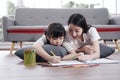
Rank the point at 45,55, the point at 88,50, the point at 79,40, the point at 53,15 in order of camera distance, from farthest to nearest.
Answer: the point at 53,15 < the point at 79,40 < the point at 88,50 < the point at 45,55

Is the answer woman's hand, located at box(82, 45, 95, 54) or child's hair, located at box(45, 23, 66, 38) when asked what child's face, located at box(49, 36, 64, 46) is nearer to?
child's hair, located at box(45, 23, 66, 38)

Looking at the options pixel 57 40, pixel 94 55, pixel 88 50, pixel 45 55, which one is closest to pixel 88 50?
pixel 88 50

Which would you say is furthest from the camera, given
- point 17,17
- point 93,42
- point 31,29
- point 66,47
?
point 17,17

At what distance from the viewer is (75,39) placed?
1587mm

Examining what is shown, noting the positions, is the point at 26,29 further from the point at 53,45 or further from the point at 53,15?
the point at 53,45

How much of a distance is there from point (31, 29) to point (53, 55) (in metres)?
1.99

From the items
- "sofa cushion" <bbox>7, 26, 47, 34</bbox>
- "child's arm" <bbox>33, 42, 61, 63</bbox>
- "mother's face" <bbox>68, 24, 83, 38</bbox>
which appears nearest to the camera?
"child's arm" <bbox>33, 42, 61, 63</bbox>

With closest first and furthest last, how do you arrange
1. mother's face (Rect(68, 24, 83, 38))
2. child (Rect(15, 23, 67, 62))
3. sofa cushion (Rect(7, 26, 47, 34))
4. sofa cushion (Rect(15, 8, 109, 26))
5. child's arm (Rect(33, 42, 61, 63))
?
child's arm (Rect(33, 42, 61, 63)), child (Rect(15, 23, 67, 62)), mother's face (Rect(68, 24, 83, 38)), sofa cushion (Rect(7, 26, 47, 34)), sofa cushion (Rect(15, 8, 109, 26))

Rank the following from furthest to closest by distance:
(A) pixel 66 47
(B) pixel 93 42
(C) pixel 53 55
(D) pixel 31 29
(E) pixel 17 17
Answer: (E) pixel 17 17 < (D) pixel 31 29 < (B) pixel 93 42 < (A) pixel 66 47 < (C) pixel 53 55

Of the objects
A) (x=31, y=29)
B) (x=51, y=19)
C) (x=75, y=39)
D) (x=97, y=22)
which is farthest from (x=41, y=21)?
(x=75, y=39)

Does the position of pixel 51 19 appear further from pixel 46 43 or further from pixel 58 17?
pixel 46 43

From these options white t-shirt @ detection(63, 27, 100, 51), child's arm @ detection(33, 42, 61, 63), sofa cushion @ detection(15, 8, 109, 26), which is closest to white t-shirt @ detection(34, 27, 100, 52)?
white t-shirt @ detection(63, 27, 100, 51)

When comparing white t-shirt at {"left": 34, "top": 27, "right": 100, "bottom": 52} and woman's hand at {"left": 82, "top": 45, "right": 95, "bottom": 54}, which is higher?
white t-shirt at {"left": 34, "top": 27, "right": 100, "bottom": 52}

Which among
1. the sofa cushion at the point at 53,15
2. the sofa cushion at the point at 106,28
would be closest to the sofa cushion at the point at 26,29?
the sofa cushion at the point at 53,15
